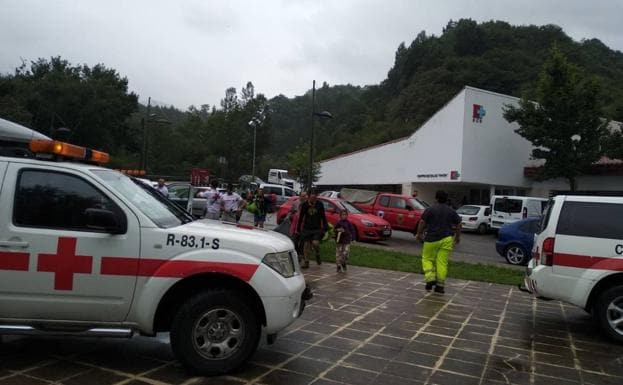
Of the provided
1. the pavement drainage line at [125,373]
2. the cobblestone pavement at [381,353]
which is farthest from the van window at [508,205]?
the pavement drainage line at [125,373]

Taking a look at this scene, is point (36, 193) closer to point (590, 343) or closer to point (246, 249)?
point (246, 249)

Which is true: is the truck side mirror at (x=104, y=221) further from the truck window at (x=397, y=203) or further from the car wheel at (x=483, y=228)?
the car wheel at (x=483, y=228)

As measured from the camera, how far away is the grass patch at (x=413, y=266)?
1154 cm

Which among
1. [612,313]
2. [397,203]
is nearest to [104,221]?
[612,313]

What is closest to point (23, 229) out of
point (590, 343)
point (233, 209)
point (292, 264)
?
point (292, 264)

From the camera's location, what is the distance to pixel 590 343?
644 cm

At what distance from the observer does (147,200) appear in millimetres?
5035

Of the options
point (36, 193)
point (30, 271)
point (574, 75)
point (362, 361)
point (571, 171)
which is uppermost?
point (574, 75)

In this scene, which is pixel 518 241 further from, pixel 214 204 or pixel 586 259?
pixel 586 259

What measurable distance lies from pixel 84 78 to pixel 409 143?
36.4 meters

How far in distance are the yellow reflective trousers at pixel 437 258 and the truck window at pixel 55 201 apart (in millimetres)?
5911

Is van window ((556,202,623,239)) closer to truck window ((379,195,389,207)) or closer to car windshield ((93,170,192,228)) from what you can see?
car windshield ((93,170,192,228))

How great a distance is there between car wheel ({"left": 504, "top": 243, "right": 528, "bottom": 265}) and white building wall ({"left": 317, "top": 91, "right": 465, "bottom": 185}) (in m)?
19.0

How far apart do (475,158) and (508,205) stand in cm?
865
